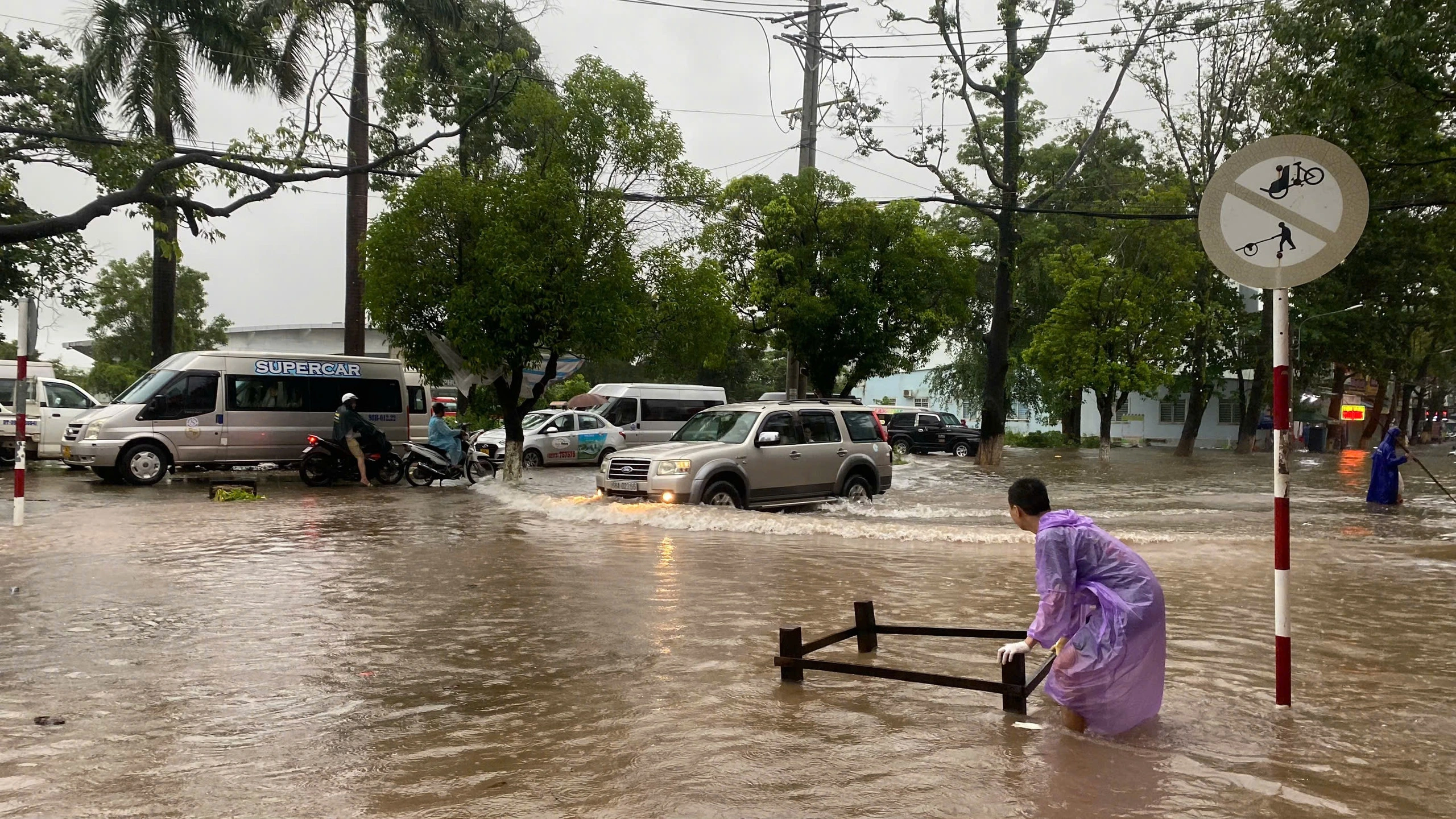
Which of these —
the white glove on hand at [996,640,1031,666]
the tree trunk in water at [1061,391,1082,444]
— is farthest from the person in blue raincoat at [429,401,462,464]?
the tree trunk in water at [1061,391,1082,444]

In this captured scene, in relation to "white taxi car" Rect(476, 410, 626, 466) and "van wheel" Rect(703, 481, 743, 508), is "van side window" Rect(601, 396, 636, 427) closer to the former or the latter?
"white taxi car" Rect(476, 410, 626, 466)

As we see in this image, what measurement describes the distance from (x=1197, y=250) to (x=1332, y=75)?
2784cm

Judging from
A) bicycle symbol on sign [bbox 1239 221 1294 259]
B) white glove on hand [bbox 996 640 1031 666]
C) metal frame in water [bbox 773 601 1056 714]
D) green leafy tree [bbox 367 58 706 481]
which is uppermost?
green leafy tree [bbox 367 58 706 481]

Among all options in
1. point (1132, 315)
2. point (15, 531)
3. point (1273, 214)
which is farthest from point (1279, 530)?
point (1132, 315)

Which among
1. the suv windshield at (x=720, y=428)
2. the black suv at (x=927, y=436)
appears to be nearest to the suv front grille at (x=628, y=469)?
the suv windshield at (x=720, y=428)

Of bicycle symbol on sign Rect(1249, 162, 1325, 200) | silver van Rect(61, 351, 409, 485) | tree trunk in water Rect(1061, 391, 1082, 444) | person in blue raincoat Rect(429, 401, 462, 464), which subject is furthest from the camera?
tree trunk in water Rect(1061, 391, 1082, 444)

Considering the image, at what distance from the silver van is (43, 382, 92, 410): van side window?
31.1 inches

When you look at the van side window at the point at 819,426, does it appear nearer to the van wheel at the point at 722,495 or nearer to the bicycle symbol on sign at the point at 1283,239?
the van wheel at the point at 722,495

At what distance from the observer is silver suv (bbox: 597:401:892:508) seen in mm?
14445

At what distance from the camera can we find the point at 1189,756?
4.98 m

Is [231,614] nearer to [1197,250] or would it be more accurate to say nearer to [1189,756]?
[1189,756]

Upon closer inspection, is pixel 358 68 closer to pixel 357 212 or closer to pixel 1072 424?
pixel 357 212

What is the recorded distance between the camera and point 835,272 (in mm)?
30562

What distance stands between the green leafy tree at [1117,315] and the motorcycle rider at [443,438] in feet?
88.4
